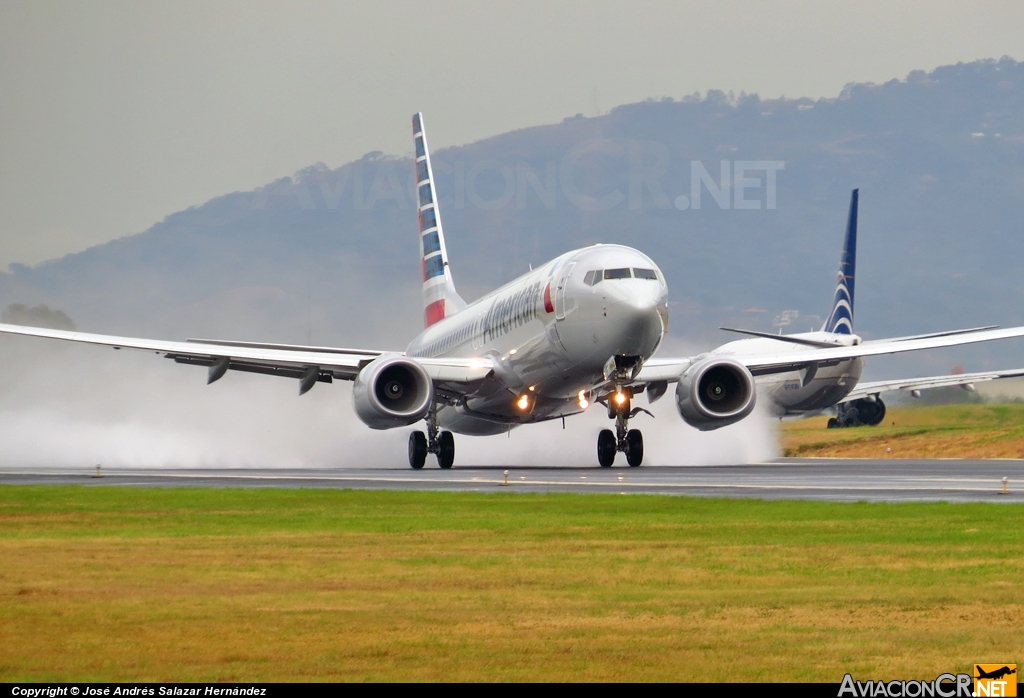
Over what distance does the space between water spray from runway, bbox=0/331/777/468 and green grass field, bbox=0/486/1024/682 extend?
25.3 meters

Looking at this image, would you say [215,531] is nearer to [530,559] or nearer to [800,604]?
[530,559]

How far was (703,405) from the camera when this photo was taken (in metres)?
38.4

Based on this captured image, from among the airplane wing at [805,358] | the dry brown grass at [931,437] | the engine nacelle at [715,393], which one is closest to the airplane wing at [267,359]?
the airplane wing at [805,358]

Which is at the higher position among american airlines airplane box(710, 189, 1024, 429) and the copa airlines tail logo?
the copa airlines tail logo

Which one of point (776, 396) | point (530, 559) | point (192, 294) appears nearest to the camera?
point (530, 559)

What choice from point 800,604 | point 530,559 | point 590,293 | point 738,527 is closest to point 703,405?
point 590,293

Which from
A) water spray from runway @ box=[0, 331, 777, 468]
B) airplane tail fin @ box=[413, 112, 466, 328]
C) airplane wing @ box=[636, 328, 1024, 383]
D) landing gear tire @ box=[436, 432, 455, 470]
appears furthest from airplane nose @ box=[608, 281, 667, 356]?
airplane tail fin @ box=[413, 112, 466, 328]

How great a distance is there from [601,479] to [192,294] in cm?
8820

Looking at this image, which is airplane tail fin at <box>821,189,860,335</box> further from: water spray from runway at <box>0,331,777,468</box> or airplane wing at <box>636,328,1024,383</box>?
airplane wing at <box>636,328,1024,383</box>

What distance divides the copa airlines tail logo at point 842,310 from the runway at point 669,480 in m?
37.1

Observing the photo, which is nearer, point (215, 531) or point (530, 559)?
point (530, 559)

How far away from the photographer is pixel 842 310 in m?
77.7

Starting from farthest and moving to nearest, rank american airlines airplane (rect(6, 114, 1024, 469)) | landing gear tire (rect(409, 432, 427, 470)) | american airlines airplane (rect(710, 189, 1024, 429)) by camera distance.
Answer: american airlines airplane (rect(710, 189, 1024, 429)), landing gear tire (rect(409, 432, 427, 470)), american airlines airplane (rect(6, 114, 1024, 469))

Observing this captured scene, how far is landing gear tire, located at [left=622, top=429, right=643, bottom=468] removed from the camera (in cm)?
3956
